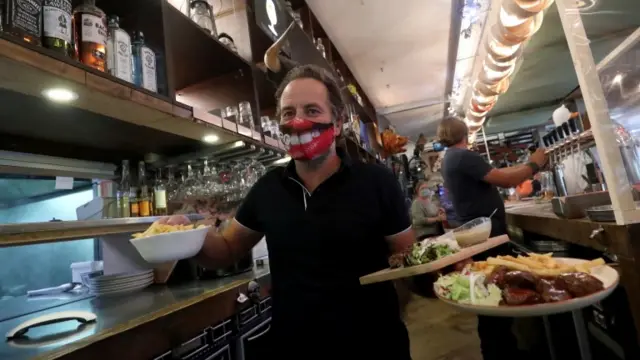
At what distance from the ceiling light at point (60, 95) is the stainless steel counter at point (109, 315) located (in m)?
0.72

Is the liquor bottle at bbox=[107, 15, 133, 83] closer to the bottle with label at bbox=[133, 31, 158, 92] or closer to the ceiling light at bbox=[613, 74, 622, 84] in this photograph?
the bottle with label at bbox=[133, 31, 158, 92]

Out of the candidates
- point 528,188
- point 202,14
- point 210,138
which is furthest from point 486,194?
point 528,188

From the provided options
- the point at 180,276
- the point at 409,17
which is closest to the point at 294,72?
the point at 180,276

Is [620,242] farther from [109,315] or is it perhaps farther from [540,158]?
[109,315]

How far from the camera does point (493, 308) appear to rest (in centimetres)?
81

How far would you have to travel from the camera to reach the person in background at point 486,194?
6.61 ft

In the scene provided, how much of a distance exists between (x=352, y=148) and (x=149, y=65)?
261 cm

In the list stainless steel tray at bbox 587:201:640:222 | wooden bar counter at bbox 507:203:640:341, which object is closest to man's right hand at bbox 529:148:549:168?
wooden bar counter at bbox 507:203:640:341

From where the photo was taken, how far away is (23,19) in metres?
0.95

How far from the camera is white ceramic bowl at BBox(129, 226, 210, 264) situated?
953mm

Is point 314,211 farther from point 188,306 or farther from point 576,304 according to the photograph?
point 576,304

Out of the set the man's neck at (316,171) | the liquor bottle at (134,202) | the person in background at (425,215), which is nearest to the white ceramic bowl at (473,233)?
the man's neck at (316,171)

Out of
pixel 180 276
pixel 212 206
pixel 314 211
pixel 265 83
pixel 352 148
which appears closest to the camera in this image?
pixel 314 211

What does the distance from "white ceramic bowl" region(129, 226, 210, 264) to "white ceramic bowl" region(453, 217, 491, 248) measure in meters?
0.86
